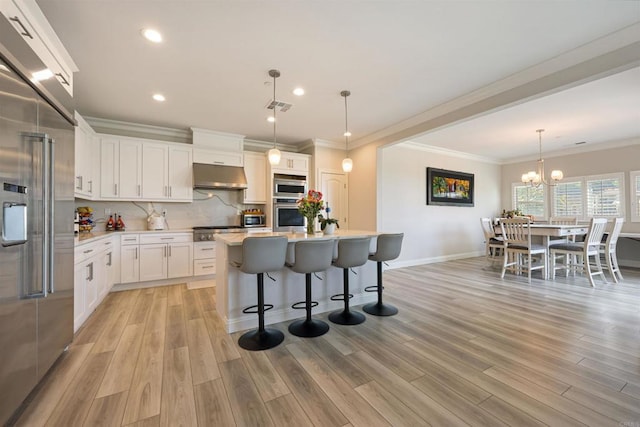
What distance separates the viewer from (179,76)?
2.97 meters

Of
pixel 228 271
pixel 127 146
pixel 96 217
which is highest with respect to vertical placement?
pixel 127 146

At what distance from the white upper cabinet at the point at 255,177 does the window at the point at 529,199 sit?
667 centimetres

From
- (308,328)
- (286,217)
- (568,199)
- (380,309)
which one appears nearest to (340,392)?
(308,328)

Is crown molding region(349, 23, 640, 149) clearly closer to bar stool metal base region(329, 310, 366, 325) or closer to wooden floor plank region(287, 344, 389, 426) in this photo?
bar stool metal base region(329, 310, 366, 325)

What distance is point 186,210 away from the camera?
4.90m

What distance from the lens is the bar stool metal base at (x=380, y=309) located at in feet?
9.95

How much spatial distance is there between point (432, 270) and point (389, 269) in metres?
0.83

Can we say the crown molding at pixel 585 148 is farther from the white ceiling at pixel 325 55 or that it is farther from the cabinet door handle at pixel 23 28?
the cabinet door handle at pixel 23 28

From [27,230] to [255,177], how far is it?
379 cm

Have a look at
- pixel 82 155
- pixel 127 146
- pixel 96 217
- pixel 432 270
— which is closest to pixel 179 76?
pixel 82 155

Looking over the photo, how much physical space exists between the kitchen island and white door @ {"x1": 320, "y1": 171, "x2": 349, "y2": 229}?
2.14 m

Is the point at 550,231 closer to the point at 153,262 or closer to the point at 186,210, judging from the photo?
the point at 186,210

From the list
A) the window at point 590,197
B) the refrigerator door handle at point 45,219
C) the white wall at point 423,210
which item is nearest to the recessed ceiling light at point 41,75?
the refrigerator door handle at point 45,219

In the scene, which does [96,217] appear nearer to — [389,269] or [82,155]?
[82,155]
